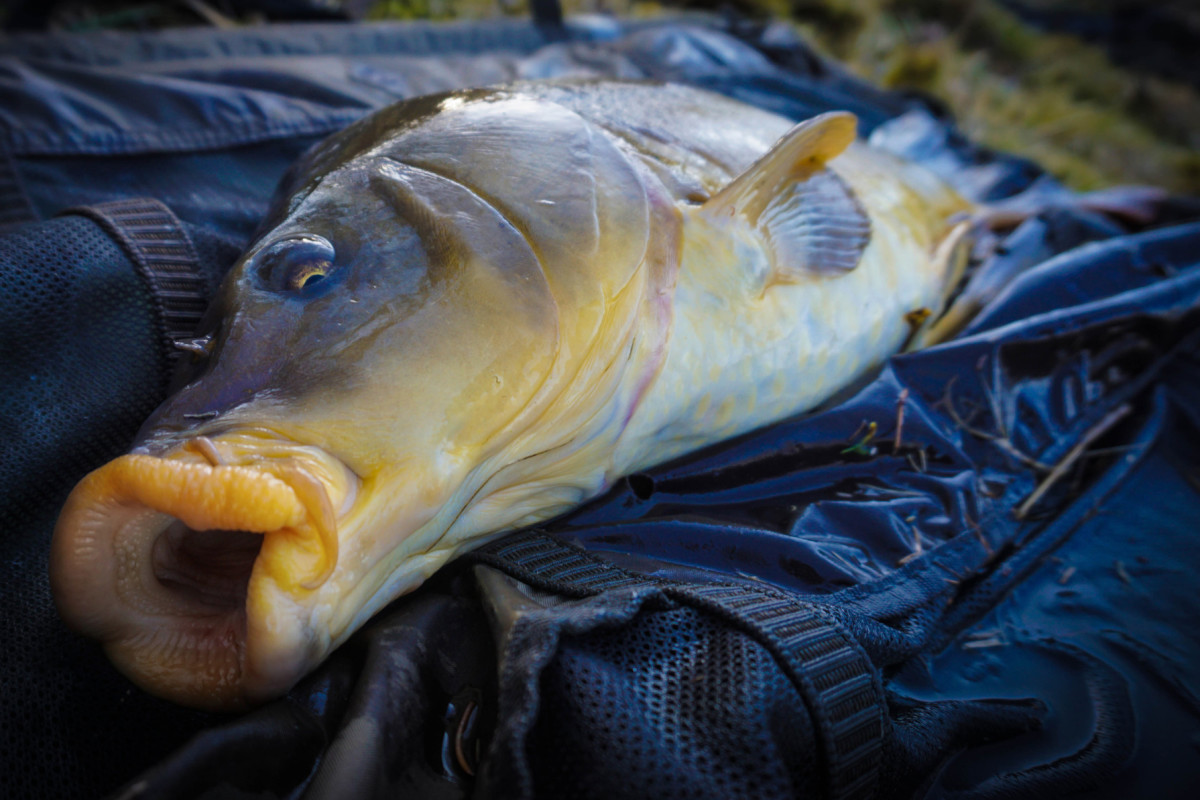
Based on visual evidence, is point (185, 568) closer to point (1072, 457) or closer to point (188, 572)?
point (188, 572)

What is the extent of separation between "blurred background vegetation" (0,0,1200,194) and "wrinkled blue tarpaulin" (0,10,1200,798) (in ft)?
4.56

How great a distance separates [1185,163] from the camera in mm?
5582

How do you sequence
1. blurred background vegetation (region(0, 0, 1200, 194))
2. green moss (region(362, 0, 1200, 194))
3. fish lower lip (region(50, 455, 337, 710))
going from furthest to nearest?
1. green moss (region(362, 0, 1200, 194))
2. blurred background vegetation (region(0, 0, 1200, 194))
3. fish lower lip (region(50, 455, 337, 710))

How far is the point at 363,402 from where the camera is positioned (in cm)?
89

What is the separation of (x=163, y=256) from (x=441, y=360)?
28.6 inches

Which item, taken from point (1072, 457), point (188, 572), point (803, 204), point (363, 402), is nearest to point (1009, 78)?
point (1072, 457)

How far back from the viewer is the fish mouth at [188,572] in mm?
751

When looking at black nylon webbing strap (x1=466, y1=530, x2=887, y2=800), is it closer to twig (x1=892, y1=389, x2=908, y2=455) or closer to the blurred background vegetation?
twig (x1=892, y1=389, x2=908, y2=455)

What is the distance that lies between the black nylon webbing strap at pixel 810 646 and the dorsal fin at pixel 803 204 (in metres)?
0.73

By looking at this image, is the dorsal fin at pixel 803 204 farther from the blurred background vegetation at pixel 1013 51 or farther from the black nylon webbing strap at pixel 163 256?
the blurred background vegetation at pixel 1013 51

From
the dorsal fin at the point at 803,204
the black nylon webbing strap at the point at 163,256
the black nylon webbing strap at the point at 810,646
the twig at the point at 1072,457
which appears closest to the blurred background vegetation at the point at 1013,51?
the black nylon webbing strap at the point at 163,256

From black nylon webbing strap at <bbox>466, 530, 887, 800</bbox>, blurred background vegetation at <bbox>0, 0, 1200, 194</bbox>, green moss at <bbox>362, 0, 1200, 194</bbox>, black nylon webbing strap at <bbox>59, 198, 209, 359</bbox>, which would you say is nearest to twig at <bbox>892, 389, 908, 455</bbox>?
black nylon webbing strap at <bbox>466, 530, 887, 800</bbox>

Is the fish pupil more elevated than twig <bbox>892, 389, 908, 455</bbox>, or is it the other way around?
the fish pupil

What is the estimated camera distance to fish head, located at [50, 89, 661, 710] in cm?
78
